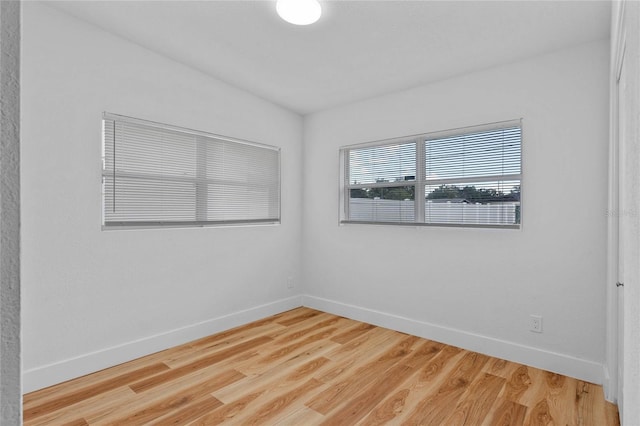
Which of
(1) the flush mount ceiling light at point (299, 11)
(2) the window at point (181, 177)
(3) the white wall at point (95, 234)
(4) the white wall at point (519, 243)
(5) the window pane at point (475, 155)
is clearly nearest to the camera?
(1) the flush mount ceiling light at point (299, 11)

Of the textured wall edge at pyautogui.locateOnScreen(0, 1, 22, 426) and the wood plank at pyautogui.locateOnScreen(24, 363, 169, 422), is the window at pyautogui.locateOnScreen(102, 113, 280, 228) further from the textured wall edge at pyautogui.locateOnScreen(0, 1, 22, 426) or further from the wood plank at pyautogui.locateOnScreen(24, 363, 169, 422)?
the textured wall edge at pyautogui.locateOnScreen(0, 1, 22, 426)

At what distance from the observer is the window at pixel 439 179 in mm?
2900

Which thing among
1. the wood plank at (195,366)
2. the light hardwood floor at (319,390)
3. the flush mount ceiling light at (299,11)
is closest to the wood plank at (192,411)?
the light hardwood floor at (319,390)

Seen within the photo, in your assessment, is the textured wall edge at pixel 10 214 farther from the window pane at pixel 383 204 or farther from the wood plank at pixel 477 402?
the window pane at pixel 383 204

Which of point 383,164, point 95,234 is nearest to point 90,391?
point 95,234

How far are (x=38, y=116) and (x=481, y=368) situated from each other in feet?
12.1

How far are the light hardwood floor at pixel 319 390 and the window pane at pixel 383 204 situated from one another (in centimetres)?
127

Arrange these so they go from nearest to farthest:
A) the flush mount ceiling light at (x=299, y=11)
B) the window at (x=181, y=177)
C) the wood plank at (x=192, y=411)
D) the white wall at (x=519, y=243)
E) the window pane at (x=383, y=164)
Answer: the wood plank at (x=192, y=411) → the flush mount ceiling light at (x=299, y=11) → the white wall at (x=519, y=243) → the window at (x=181, y=177) → the window pane at (x=383, y=164)

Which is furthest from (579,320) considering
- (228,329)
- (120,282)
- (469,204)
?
(120,282)

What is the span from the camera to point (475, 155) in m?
3.07

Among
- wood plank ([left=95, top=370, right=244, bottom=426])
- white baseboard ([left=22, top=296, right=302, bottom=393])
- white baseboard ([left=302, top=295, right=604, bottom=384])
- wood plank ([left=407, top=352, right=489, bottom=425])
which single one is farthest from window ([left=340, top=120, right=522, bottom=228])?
wood plank ([left=95, top=370, right=244, bottom=426])

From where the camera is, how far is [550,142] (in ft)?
8.71

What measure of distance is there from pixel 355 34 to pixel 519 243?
83.0 inches

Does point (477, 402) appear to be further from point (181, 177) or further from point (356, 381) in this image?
point (181, 177)
